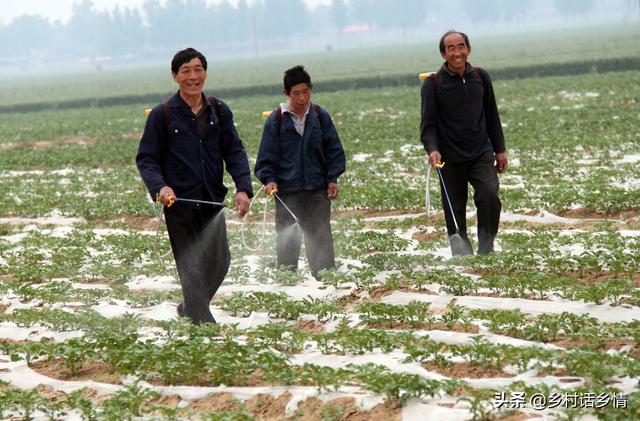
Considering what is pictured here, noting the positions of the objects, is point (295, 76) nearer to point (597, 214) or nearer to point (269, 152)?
point (269, 152)

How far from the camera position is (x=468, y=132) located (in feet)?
34.0

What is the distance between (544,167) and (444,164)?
6.71m

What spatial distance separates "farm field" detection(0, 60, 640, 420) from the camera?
21.0 ft

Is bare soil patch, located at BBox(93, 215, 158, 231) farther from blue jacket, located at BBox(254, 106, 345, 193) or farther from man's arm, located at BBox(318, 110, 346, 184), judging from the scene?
man's arm, located at BBox(318, 110, 346, 184)

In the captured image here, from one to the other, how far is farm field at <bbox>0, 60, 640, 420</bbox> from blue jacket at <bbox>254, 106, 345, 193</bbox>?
2.88 feet

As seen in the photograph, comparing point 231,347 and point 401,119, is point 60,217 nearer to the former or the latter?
point 231,347

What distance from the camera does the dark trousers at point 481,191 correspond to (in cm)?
1038

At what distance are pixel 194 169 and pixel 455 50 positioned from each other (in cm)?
290

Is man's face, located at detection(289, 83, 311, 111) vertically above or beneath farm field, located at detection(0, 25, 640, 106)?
above

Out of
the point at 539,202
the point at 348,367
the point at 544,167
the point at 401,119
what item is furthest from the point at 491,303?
the point at 401,119

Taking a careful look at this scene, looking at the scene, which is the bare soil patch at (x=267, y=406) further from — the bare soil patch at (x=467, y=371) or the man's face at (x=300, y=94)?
the man's face at (x=300, y=94)

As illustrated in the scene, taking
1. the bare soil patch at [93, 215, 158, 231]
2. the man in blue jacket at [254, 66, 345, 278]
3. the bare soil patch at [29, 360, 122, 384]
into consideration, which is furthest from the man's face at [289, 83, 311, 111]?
the bare soil patch at [93, 215, 158, 231]

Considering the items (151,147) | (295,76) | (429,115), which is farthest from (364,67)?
(151,147)

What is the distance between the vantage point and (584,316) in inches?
300
